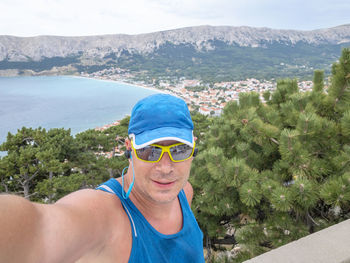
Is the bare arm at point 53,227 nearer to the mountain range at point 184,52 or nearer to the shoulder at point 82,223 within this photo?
the shoulder at point 82,223

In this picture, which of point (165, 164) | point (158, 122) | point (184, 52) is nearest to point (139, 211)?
point (165, 164)

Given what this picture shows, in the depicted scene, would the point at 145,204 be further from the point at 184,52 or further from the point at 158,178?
A: the point at 184,52

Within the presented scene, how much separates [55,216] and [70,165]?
7.73m

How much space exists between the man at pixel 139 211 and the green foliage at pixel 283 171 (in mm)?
1187

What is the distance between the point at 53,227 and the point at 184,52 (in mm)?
112071

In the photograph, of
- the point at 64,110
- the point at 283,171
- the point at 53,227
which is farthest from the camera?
the point at 64,110

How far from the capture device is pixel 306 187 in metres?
1.78

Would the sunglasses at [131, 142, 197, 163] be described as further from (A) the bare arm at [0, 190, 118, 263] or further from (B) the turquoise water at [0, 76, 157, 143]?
(B) the turquoise water at [0, 76, 157, 143]

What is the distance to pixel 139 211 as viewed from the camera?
2.78 ft

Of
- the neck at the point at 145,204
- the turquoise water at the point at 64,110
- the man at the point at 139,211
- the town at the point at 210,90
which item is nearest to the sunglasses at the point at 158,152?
the man at the point at 139,211

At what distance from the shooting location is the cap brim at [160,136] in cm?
80

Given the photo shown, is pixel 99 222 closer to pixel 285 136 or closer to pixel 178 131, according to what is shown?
pixel 178 131

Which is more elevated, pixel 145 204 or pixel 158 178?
pixel 158 178

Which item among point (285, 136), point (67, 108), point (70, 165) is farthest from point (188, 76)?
point (285, 136)
